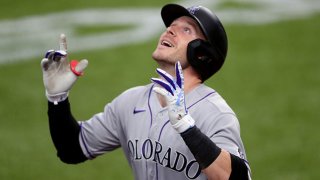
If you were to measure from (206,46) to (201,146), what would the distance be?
0.85 metres

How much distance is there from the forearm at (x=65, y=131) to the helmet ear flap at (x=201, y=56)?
0.94 m

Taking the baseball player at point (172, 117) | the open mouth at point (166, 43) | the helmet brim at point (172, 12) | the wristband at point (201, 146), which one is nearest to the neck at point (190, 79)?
the baseball player at point (172, 117)

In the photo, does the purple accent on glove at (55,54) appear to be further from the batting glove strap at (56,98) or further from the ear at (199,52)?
the ear at (199,52)

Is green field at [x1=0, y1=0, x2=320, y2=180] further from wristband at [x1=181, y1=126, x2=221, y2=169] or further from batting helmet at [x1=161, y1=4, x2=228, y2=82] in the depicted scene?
wristband at [x1=181, y1=126, x2=221, y2=169]

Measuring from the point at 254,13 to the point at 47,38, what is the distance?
11.1ft

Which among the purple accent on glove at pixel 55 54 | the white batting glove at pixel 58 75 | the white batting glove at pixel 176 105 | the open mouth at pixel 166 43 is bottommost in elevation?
the white batting glove at pixel 176 105

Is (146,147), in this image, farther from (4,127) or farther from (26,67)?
(26,67)

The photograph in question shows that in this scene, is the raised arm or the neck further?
the raised arm

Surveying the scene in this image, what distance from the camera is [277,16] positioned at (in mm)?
11266

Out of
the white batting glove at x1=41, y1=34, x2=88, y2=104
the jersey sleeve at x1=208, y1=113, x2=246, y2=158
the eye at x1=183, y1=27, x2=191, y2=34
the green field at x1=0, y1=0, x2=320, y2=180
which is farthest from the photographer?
the green field at x1=0, y1=0, x2=320, y2=180

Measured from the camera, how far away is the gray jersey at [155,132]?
167 inches

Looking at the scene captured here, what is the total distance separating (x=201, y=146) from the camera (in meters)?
3.96

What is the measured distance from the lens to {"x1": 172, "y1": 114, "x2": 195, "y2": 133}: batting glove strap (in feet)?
13.0

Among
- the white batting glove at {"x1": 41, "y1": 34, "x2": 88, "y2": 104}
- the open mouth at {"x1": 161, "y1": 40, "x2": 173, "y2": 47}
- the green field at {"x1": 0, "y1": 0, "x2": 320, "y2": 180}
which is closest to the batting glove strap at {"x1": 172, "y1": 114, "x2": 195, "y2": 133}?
the open mouth at {"x1": 161, "y1": 40, "x2": 173, "y2": 47}
